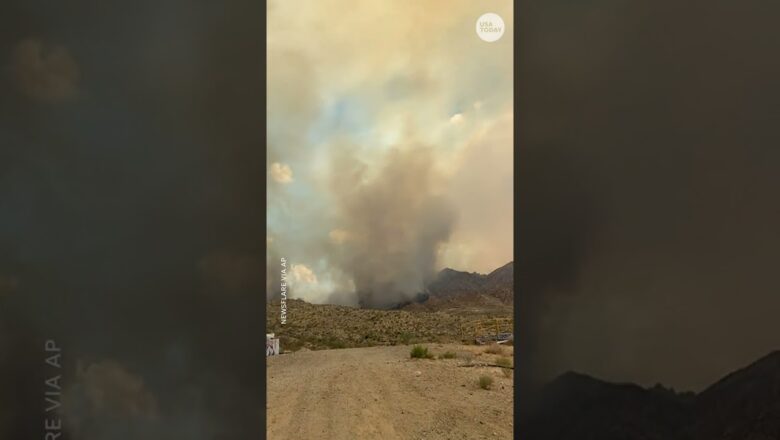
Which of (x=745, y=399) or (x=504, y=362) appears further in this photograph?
(x=504, y=362)

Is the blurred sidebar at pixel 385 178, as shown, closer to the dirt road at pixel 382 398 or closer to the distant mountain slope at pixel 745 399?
the dirt road at pixel 382 398

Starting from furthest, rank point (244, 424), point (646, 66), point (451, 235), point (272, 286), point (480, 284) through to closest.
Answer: point (480, 284), point (451, 235), point (272, 286), point (646, 66), point (244, 424)

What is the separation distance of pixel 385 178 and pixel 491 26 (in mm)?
1170

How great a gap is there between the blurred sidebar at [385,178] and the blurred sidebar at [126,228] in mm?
699

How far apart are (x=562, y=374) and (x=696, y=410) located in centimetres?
61

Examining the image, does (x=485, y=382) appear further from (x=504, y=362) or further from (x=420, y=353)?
(x=420, y=353)

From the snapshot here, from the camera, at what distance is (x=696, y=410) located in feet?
6.62

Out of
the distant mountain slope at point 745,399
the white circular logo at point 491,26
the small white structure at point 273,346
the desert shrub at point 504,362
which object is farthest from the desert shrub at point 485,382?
the white circular logo at point 491,26

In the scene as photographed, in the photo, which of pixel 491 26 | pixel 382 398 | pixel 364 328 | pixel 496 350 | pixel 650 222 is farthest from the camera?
pixel 364 328

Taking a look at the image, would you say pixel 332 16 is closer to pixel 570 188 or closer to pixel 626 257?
pixel 570 188

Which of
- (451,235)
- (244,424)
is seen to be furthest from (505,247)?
(244,424)

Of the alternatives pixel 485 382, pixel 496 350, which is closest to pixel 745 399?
pixel 485 382

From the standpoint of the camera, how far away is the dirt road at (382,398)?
2.58 m

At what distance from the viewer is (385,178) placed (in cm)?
310
